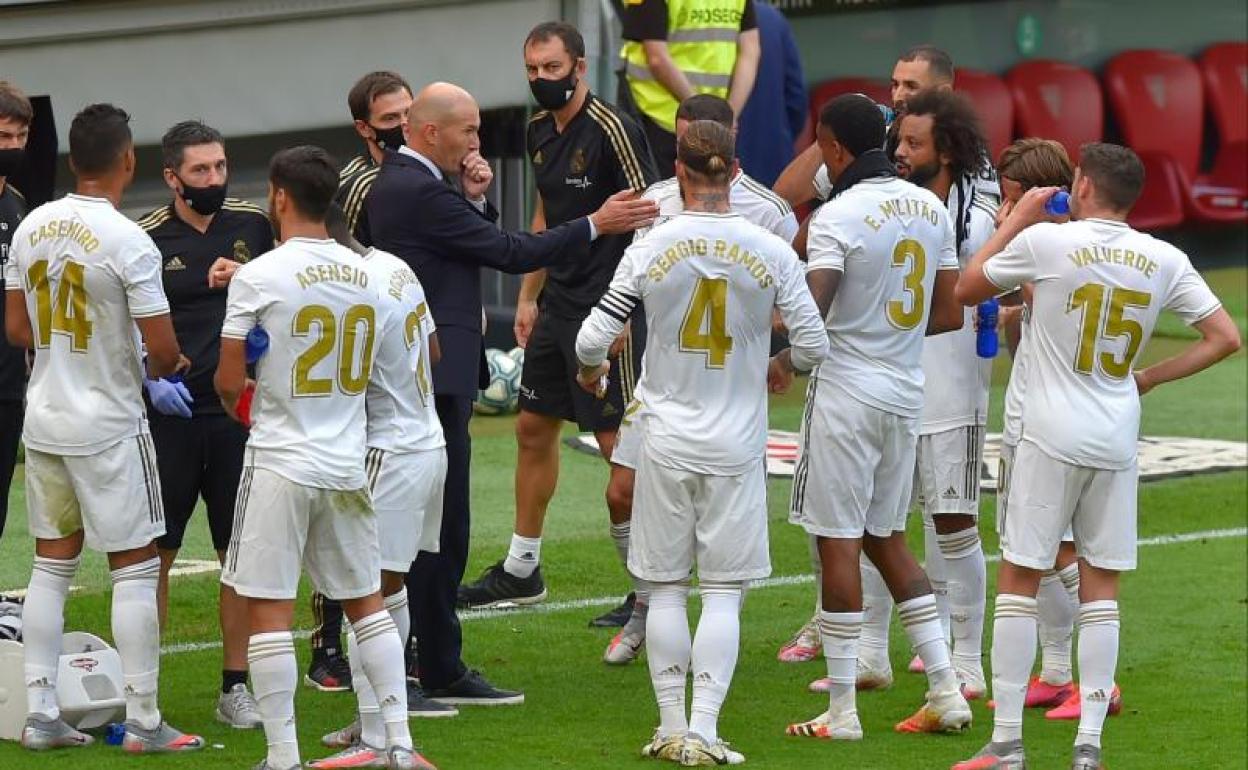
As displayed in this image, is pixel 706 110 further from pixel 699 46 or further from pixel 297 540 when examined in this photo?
pixel 699 46

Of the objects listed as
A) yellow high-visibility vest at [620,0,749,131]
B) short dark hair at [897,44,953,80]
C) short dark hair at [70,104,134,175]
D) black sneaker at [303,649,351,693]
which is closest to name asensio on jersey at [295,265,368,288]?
short dark hair at [70,104,134,175]

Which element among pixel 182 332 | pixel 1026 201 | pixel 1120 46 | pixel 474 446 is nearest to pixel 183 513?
pixel 182 332

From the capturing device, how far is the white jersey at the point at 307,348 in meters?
6.45

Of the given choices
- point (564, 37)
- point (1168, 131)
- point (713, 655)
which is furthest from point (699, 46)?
point (1168, 131)

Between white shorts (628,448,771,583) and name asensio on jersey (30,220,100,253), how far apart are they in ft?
5.86

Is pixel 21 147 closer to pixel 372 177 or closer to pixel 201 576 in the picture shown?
pixel 372 177

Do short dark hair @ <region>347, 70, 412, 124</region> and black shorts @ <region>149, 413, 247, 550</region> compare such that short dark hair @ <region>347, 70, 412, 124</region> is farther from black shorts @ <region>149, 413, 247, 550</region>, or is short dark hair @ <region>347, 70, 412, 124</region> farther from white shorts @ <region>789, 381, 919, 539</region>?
white shorts @ <region>789, 381, 919, 539</region>

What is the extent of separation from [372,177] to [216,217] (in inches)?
22.4

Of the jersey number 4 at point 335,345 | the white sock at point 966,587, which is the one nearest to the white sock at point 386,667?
the jersey number 4 at point 335,345

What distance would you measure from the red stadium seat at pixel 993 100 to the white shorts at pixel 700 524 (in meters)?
12.4

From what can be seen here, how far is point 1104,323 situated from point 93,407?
10.1 ft

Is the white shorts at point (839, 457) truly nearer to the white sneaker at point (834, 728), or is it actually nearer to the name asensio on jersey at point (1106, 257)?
the white sneaker at point (834, 728)

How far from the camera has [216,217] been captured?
25.2 feet

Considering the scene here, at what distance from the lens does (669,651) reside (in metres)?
7.06
